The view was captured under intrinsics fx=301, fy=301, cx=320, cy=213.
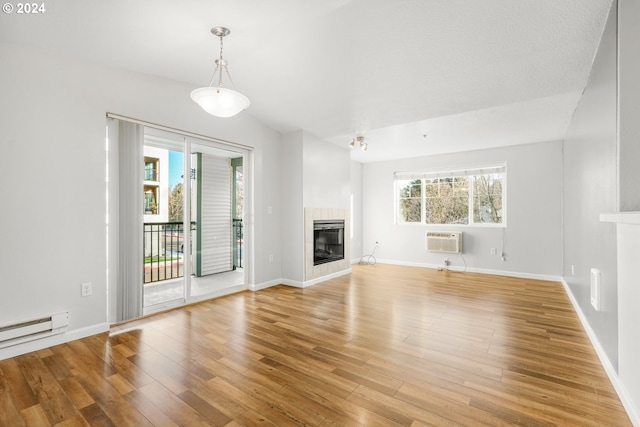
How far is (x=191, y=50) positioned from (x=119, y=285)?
2484 mm

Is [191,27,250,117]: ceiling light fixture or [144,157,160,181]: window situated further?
[144,157,160,181]: window

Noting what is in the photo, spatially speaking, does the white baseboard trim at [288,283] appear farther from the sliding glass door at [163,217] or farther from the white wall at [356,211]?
the white wall at [356,211]

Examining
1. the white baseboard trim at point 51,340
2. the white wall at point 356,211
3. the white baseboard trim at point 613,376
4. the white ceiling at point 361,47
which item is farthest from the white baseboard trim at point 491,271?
the white baseboard trim at point 51,340

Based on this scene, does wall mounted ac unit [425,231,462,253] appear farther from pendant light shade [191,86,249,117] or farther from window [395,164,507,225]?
pendant light shade [191,86,249,117]

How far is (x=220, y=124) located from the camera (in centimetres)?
418

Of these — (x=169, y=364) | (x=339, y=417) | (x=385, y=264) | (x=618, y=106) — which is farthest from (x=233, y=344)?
(x=385, y=264)

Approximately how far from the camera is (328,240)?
5586 mm

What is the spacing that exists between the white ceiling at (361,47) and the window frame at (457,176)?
183 cm

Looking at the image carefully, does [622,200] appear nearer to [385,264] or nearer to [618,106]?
[618,106]

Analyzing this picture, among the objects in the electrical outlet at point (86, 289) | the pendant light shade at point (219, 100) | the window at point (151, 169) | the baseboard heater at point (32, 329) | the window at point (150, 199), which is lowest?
the baseboard heater at point (32, 329)

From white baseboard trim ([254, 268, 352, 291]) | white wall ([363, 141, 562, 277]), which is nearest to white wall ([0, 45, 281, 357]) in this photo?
white baseboard trim ([254, 268, 352, 291])

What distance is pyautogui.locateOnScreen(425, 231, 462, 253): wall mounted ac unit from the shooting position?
20.1ft

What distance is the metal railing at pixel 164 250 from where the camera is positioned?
3.71 m

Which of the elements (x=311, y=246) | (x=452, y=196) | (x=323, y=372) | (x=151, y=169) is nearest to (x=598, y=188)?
(x=323, y=372)
